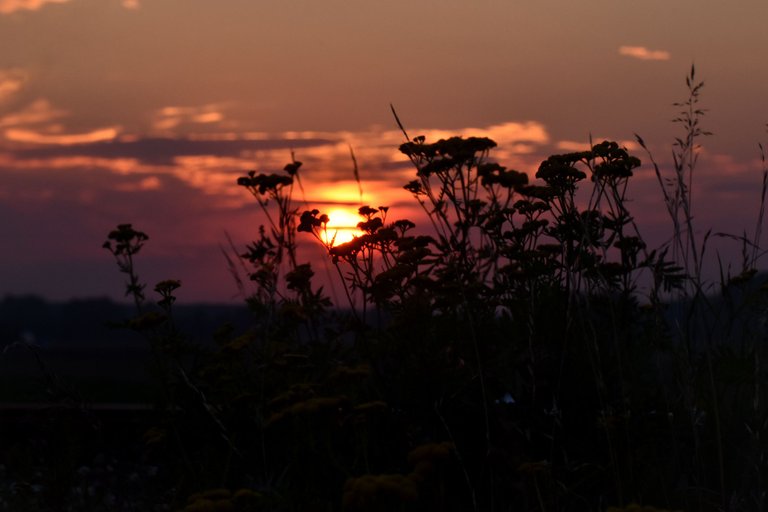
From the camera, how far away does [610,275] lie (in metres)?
5.02

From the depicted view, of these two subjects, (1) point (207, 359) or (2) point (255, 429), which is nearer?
(2) point (255, 429)

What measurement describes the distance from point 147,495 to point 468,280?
2.19 meters

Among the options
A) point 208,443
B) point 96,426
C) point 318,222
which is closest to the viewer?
point 96,426

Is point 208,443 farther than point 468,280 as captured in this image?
Yes

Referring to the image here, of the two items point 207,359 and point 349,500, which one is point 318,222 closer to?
point 207,359

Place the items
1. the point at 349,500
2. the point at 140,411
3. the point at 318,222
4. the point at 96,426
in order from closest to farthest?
the point at 349,500 < the point at 96,426 < the point at 318,222 < the point at 140,411

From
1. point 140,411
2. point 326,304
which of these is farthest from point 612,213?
point 140,411

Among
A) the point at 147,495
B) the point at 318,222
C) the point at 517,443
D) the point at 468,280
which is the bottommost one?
the point at 147,495

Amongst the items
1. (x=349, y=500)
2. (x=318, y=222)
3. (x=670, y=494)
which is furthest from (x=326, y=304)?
(x=349, y=500)

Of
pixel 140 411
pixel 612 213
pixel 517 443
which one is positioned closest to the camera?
pixel 517 443

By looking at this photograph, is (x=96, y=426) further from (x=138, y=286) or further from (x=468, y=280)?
(x=468, y=280)

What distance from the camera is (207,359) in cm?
534

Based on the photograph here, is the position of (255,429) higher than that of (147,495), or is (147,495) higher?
(255,429)

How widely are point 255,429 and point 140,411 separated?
2470 mm
